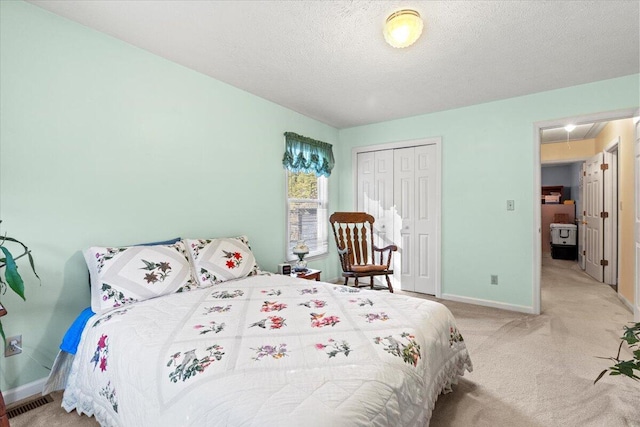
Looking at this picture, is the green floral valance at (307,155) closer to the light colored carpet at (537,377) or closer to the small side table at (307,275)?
the small side table at (307,275)

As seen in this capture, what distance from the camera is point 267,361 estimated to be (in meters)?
1.20

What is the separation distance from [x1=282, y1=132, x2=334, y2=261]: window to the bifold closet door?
1.04 metres

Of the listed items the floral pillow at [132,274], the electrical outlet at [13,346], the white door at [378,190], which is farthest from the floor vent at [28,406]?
the white door at [378,190]

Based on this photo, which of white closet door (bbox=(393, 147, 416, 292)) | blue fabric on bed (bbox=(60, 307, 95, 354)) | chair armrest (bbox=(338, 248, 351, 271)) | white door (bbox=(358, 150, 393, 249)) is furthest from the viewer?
white door (bbox=(358, 150, 393, 249))

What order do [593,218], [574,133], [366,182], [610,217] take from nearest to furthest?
[610,217] → [366,182] → [593,218] → [574,133]

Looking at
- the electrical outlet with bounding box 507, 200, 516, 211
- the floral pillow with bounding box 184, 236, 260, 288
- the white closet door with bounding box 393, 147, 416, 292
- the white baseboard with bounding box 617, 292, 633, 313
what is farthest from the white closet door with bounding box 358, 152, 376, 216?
the white baseboard with bounding box 617, 292, 633, 313

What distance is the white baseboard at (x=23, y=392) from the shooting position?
1.81m

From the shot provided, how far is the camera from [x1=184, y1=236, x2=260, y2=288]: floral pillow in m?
2.39

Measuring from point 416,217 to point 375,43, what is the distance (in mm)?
2463

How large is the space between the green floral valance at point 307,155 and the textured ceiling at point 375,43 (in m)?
0.65

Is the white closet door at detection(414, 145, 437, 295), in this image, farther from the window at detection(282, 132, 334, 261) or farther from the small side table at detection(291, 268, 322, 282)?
the small side table at detection(291, 268, 322, 282)

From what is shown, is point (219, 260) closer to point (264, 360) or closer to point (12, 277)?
point (12, 277)

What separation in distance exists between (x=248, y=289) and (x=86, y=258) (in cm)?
108

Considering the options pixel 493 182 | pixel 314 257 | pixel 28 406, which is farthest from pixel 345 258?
pixel 28 406
